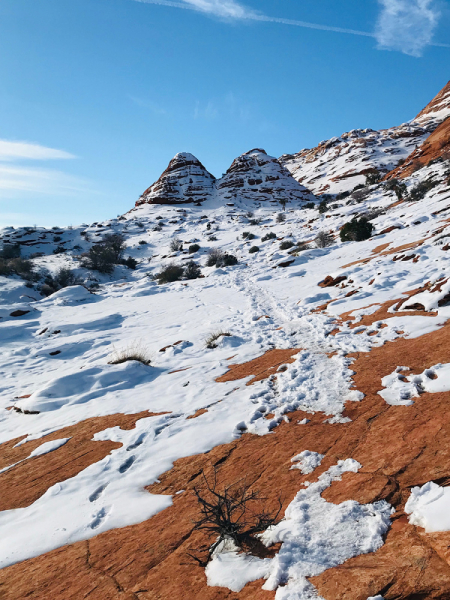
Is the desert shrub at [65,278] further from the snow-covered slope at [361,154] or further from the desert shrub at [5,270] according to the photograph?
the snow-covered slope at [361,154]

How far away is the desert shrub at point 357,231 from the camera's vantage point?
1714 cm

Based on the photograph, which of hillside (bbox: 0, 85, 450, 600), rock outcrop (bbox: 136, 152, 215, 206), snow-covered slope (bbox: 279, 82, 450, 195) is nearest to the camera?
hillside (bbox: 0, 85, 450, 600)

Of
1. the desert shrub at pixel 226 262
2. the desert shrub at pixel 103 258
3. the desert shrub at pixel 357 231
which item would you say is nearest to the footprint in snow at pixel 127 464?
the desert shrub at pixel 357 231

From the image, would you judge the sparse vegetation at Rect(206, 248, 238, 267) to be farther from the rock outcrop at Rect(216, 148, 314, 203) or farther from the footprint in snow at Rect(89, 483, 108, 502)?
the rock outcrop at Rect(216, 148, 314, 203)

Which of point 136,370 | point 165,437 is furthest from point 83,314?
point 165,437

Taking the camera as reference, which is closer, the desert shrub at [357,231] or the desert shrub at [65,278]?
the desert shrub at [357,231]

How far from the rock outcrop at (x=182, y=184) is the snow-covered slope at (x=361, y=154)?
80.9ft

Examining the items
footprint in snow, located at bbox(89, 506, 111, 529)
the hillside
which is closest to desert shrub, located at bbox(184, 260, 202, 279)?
the hillside

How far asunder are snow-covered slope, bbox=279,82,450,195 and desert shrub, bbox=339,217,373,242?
141 ft

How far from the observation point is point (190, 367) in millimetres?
6883

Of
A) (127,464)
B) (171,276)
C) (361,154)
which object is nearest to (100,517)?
(127,464)

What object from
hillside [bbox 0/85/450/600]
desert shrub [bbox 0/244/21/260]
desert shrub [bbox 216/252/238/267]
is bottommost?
hillside [bbox 0/85/450/600]

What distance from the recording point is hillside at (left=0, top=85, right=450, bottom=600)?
6.50 ft

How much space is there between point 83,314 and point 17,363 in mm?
5235
